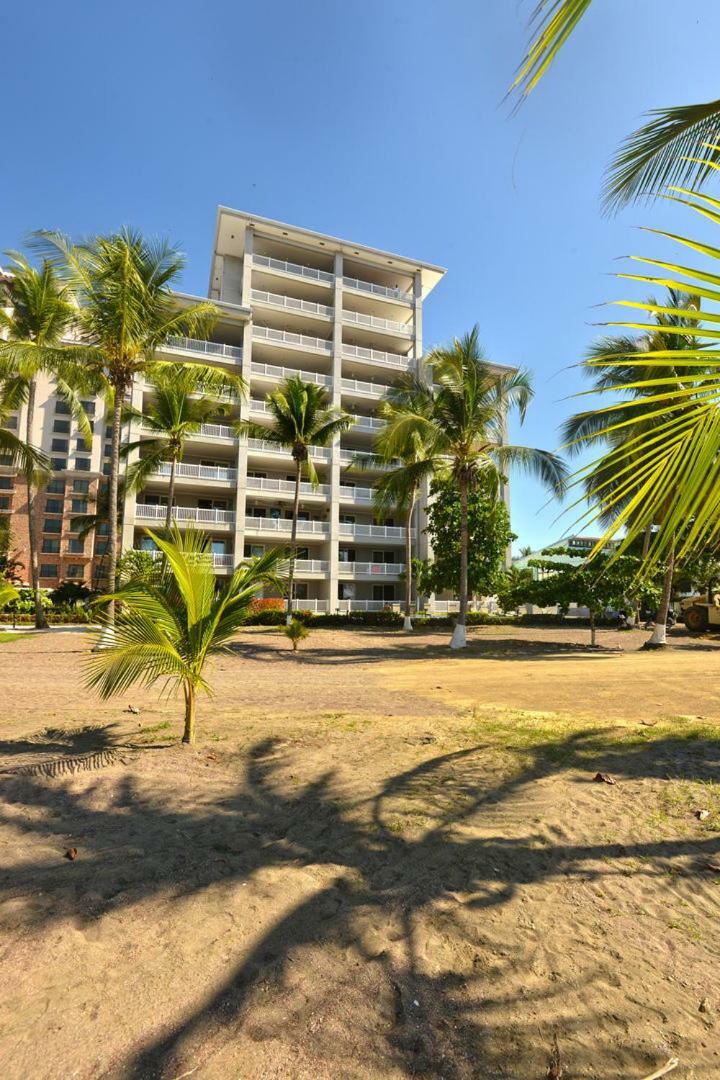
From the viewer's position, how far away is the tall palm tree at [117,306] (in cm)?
1192

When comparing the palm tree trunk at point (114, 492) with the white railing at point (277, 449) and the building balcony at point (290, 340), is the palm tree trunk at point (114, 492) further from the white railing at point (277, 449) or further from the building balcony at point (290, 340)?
the building balcony at point (290, 340)

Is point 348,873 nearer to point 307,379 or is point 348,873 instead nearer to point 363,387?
point 307,379

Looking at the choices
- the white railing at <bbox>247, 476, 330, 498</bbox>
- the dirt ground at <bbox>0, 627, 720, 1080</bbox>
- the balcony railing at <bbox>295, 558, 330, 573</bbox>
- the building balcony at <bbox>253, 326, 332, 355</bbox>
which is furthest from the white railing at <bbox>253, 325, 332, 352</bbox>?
the dirt ground at <bbox>0, 627, 720, 1080</bbox>

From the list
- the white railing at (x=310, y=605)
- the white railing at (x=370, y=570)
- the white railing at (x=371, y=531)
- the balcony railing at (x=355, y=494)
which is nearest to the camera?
the white railing at (x=310, y=605)

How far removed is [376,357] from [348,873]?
3337cm

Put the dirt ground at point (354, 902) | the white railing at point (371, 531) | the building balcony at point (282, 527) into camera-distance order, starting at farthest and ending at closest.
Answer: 1. the white railing at point (371, 531)
2. the building balcony at point (282, 527)
3. the dirt ground at point (354, 902)

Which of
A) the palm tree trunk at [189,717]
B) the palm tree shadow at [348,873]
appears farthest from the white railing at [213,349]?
the palm tree shadow at [348,873]

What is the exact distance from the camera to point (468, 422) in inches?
657

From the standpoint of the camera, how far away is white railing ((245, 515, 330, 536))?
29.2m

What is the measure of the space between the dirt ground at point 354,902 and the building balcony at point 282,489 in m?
23.5

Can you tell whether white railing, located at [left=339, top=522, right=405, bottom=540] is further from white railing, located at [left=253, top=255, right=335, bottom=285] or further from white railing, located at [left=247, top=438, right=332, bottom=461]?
white railing, located at [left=253, top=255, right=335, bottom=285]

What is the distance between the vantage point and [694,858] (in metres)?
3.59

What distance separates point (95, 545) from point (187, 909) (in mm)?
50495

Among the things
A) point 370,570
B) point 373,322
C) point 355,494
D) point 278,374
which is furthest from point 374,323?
point 370,570
